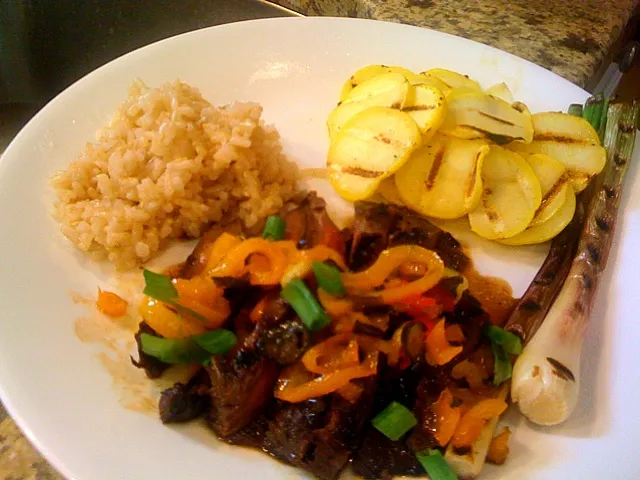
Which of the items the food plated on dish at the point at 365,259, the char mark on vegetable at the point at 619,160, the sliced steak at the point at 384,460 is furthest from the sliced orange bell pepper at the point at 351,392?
the char mark on vegetable at the point at 619,160

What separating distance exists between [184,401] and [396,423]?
1.96ft

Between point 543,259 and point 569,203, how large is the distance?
243 mm

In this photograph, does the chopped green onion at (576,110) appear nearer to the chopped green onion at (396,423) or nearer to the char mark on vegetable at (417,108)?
the char mark on vegetable at (417,108)

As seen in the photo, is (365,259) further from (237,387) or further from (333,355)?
(237,387)

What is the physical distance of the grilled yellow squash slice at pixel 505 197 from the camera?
2.20m

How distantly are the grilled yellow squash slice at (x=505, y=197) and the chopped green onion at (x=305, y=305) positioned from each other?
85 cm

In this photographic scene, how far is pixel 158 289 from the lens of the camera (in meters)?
1.70

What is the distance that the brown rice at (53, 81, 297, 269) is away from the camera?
207 cm

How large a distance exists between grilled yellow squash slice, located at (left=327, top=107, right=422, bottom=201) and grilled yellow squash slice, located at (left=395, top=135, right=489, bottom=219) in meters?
0.10

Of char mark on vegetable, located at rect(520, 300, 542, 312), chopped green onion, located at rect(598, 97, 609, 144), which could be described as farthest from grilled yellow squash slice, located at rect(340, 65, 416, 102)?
char mark on vegetable, located at rect(520, 300, 542, 312)

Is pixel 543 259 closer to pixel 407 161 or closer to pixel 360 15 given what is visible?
pixel 407 161

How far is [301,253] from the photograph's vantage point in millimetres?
1853

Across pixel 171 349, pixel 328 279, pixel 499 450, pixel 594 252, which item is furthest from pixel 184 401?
pixel 594 252

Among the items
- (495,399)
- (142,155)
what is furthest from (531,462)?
(142,155)
